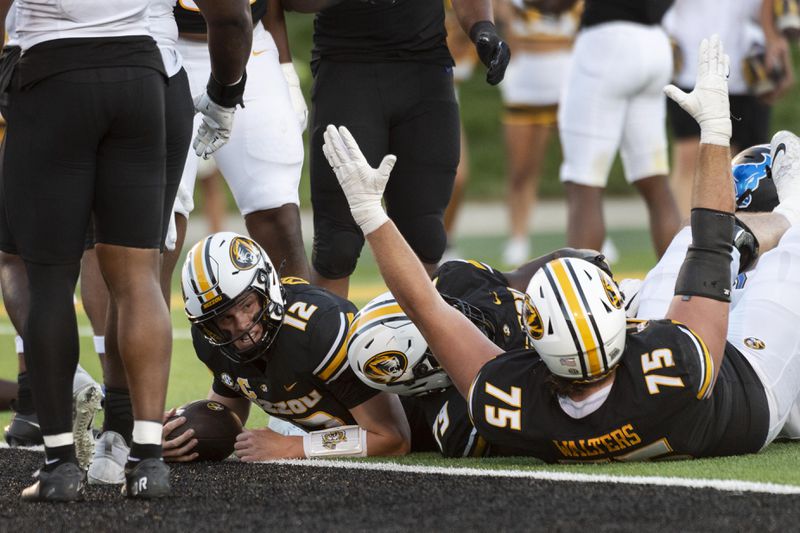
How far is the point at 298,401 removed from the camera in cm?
456

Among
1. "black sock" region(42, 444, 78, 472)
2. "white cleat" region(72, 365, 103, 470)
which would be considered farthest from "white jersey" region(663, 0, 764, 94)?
"black sock" region(42, 444, 78, 472)

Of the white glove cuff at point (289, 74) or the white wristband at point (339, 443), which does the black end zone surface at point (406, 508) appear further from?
the white glove cuff at point (289, 74)

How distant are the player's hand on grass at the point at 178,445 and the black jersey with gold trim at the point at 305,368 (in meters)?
0.24

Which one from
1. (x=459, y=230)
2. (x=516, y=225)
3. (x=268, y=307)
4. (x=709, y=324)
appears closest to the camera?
(x=709, y=324)

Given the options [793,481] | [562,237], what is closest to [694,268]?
[793,481]

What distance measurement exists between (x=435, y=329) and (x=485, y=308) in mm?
719

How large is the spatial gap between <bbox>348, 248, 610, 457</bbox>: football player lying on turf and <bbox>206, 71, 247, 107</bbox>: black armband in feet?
2.59

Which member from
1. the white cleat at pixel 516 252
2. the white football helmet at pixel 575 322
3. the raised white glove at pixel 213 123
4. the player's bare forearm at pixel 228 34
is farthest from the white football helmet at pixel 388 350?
the white cleat at pixel 516 252

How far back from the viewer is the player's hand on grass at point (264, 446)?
4542mm

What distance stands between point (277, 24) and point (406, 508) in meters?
2.82

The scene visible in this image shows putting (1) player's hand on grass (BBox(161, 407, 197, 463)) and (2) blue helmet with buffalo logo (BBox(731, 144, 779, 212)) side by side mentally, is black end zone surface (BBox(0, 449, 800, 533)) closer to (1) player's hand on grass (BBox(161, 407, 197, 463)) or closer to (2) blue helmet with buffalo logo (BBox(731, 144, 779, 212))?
(1) player's hand on grass (BBox(161, 407, 197, 463))

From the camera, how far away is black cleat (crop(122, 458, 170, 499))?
374 centimetres

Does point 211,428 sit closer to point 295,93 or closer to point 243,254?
point 243,254

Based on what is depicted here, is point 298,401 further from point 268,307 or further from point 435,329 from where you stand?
point 435,329
